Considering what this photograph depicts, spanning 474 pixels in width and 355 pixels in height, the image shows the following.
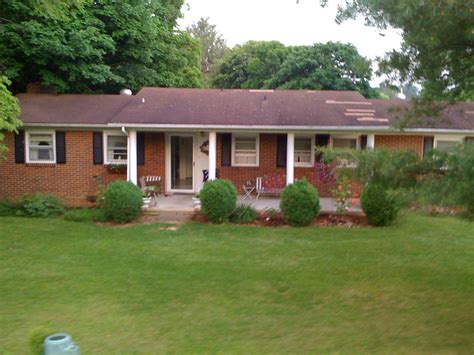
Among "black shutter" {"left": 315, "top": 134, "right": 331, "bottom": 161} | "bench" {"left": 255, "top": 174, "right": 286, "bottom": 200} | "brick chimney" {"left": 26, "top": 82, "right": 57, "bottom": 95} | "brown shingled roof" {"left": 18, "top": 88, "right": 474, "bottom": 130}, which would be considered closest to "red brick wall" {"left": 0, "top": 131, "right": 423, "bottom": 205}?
"brown shingled roof" {"left": 18, "top": 88, "right": 474, "bottom": 130}

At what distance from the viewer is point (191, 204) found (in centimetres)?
1405

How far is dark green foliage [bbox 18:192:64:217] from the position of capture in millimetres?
13117

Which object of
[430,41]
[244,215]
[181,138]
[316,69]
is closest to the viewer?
[430,41]

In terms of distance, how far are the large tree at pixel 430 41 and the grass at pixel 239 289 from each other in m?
1.66

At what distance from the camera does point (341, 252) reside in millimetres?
9453

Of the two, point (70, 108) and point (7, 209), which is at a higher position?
point (70, 108)

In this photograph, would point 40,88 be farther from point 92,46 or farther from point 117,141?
point 117,141

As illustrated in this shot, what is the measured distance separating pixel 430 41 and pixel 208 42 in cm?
5195

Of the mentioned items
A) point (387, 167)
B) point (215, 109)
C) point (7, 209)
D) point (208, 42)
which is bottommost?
point (7, 209)

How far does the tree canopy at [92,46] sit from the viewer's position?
1702 centimetres

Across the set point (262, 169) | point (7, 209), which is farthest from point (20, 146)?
point (262, 169)

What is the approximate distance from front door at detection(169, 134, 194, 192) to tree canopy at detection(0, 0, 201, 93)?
17.2ft

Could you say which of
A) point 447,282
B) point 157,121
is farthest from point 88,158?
point 447,282

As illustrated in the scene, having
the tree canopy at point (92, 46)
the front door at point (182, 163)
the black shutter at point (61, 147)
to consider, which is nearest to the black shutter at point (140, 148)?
the front door at point (182, 163)
